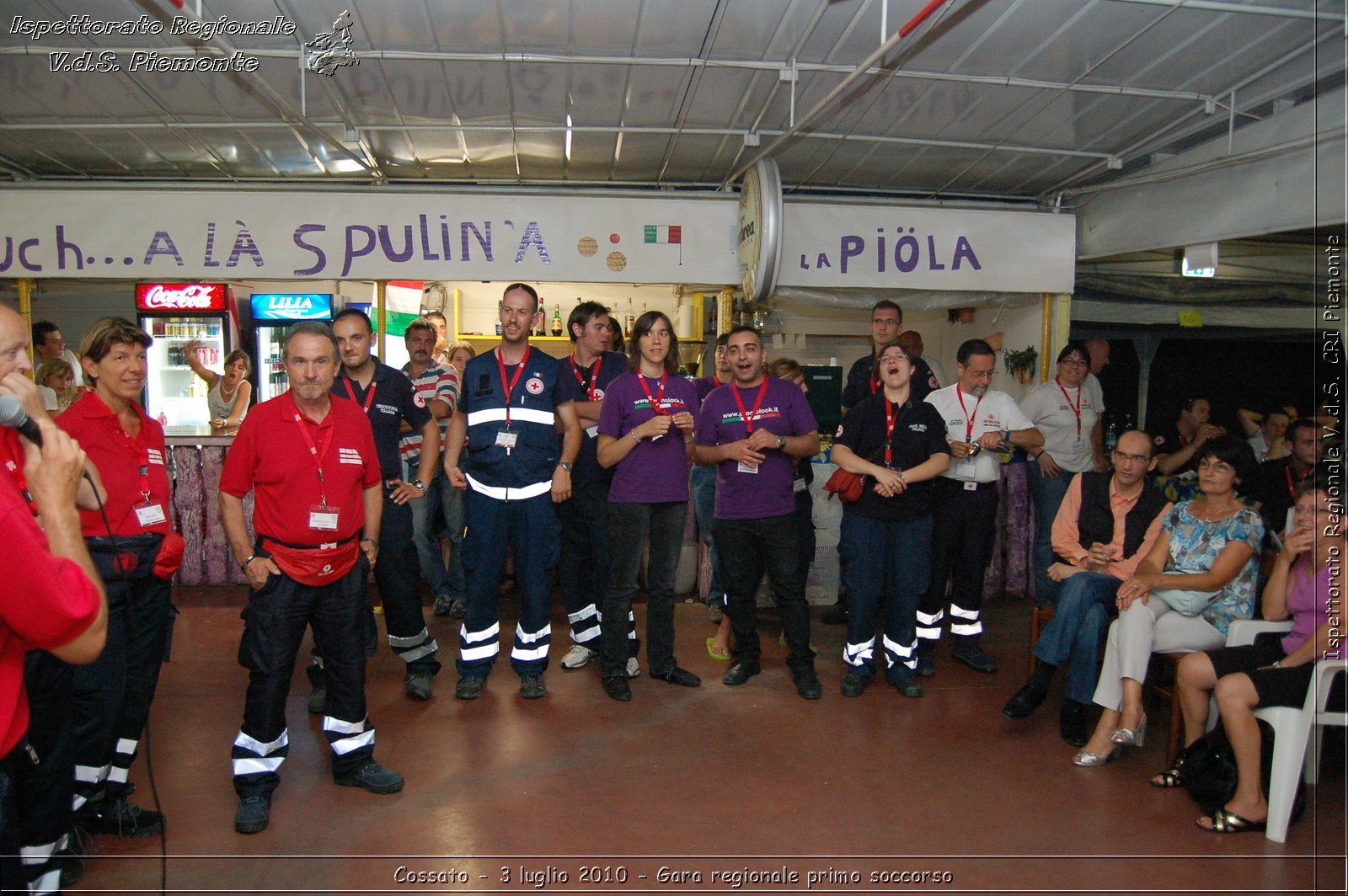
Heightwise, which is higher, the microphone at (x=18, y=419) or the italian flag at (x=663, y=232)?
the italian flag at (x=663, y=232)

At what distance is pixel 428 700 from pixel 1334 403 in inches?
156

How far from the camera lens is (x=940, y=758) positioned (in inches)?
137

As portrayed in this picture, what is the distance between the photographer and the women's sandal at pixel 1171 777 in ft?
10.8

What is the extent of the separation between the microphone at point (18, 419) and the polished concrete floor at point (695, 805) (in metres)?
1.61

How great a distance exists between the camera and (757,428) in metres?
4.14

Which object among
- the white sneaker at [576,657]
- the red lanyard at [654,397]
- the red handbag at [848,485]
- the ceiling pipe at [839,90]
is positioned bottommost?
the white sneaker at [576,657]

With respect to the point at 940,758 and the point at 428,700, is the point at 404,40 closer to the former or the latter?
the point at 428,700

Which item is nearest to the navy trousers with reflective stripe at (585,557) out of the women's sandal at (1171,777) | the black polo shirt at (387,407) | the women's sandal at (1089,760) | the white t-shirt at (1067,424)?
the black polo shirt at (387,407)

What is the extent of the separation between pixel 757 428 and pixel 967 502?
129 centimetres

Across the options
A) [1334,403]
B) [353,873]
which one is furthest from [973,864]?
[1334,403]

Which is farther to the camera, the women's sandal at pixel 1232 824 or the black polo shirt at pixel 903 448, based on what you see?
the black polo shirt at pixel 903 448

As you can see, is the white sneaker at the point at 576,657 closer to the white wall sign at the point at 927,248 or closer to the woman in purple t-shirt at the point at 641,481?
the woman in purple t-shirt at the point at 641,481

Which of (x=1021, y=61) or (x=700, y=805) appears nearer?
(x=700, y=805)

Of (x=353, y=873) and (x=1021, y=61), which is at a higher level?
(x=1021, y=61)
